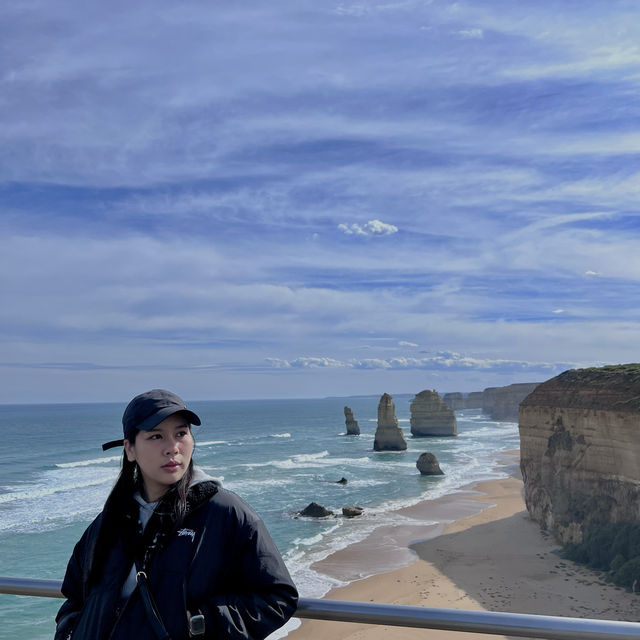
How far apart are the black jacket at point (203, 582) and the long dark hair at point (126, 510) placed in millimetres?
20

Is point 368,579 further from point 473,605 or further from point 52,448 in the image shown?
point 52,448

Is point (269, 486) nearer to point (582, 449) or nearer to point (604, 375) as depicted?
point (582, 449)

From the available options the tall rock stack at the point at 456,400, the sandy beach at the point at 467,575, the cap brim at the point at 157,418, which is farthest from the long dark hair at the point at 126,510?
the tall rock stack at the point at 456,400

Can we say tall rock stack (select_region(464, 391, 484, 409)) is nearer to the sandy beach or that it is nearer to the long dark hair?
the sandy beach

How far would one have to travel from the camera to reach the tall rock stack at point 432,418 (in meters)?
85.2

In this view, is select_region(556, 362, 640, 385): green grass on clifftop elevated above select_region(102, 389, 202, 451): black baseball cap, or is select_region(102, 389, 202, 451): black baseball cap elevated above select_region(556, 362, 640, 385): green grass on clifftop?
select_region(102, 389, 202, 451): black baseball cap

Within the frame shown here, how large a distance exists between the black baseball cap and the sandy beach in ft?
51.5

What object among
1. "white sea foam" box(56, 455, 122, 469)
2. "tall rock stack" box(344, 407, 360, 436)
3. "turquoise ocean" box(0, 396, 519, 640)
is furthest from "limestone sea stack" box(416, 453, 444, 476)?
"tall rock stack" box(344, 407, 360, 436)

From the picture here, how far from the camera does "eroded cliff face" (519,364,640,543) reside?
2228 cm

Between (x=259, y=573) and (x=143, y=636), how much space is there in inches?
17.8

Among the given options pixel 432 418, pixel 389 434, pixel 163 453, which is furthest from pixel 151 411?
pixel 432 418

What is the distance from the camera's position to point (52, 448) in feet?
260

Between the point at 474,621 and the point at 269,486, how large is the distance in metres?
43.8

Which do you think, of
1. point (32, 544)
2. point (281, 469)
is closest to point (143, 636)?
point (32, 544)
